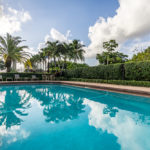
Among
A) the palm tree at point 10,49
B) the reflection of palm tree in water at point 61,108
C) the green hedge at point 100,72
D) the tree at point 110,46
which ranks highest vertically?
the tree at point 110,46

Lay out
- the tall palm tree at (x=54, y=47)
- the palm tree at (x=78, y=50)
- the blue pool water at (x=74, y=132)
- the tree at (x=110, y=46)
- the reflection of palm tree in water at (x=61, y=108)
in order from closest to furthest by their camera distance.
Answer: the blue pool water at (x=74, y=132) → the reflection of palm tree in water at (x=61, y=108) → the tall palm tree at (x=54, y=47) → the palm tree at (x=78, y=50) → the tree at (x=110, y=46)

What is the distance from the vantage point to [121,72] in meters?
11.9

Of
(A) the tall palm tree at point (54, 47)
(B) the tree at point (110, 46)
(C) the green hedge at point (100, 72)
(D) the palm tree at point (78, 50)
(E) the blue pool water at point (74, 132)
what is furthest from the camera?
(B) the tree at point (110, 46)

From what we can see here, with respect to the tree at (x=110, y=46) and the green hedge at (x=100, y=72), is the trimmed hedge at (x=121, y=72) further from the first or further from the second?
the tree at (x=110, y=46)

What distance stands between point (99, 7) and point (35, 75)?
1451 centimetres

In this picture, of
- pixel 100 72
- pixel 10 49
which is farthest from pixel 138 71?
pixel 10 49

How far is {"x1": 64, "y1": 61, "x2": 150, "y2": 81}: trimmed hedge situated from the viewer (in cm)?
978

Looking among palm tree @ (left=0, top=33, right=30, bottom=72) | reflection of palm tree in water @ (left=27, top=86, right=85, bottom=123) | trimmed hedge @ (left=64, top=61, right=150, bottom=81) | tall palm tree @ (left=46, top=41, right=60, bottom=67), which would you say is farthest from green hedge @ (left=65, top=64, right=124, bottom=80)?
palm tree @ (left=0, top=33, right=30, bottom=72)

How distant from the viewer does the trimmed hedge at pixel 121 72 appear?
385 inches

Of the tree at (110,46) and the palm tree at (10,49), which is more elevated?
the tree at (110,46)

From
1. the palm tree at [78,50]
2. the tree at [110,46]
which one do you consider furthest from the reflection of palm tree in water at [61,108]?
the tree at [110,46]

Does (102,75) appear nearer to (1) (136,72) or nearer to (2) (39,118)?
(1) (136,72)

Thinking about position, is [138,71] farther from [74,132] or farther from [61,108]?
[74,132]

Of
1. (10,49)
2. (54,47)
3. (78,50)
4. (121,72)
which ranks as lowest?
(121,72)
